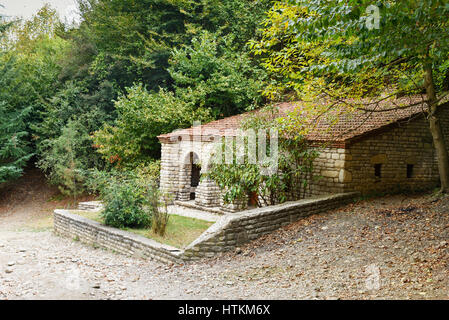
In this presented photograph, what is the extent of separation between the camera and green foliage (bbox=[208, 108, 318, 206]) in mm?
9656

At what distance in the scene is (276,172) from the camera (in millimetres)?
9883

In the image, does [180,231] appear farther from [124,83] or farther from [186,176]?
[124,83]

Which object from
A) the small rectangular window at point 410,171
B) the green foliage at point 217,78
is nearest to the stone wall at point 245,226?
the small rectangular window at point 410,171

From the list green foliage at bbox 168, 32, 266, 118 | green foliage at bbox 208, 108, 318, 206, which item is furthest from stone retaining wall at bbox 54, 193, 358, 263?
green foliage at bbox 168, 32, 266, 118

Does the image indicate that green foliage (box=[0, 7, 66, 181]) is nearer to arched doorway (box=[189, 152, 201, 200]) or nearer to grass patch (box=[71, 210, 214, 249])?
arched doorway (box=[189, 152, 201, 200])

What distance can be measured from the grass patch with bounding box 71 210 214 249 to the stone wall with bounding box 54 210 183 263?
1.16ft

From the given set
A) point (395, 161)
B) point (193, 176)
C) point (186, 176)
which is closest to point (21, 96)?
point (193, 176)

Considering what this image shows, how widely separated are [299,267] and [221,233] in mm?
1758

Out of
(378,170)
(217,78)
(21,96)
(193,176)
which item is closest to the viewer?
(378,170)

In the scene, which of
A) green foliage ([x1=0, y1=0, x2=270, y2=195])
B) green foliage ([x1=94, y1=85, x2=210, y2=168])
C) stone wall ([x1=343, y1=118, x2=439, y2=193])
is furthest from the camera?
green foliage ([x1=0, y1=0, x2=270, y2=195])

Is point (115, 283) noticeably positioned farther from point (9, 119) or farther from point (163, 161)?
point (9, 119)

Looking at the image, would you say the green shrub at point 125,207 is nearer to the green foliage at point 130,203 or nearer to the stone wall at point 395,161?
the green foliage at point 130,203

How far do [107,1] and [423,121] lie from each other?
1679 cm
